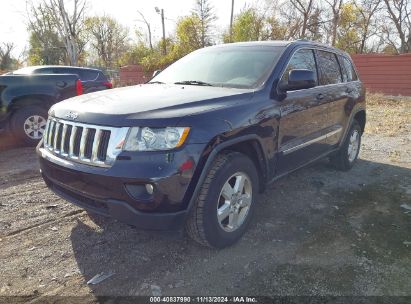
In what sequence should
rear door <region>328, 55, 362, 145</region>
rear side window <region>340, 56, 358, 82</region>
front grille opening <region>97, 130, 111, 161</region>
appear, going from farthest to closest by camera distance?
rear side window <region>340, 56, 358, 82</region>, rear door <region>328, 55, 362, 145</region>, front grille opening <region>97, 130, 111, 161</region>

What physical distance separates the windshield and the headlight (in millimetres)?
1199

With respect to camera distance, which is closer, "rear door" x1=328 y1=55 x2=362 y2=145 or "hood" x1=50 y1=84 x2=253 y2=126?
"hood" x1=50 y1=84 x2=253 y2=126

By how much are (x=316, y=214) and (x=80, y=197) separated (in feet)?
8.15

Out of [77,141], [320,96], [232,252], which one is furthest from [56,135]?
[320,96]

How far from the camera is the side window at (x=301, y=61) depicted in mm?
3723

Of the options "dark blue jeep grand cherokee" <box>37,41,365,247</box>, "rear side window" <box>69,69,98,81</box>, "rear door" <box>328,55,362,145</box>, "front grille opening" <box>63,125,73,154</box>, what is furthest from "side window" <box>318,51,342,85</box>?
"rear side window" <box>69,69,98,81</box>

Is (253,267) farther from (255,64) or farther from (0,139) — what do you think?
(0,139)

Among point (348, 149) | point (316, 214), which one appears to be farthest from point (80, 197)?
point (348, 149)

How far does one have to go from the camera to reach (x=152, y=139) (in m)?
2.55

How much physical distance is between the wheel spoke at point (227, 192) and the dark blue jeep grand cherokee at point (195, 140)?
1 centimetres

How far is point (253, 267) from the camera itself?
290cm

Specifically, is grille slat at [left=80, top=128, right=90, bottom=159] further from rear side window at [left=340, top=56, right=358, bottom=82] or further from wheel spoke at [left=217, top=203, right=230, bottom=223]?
rear side window at [left=340, top=56, right=358, bottom=82]

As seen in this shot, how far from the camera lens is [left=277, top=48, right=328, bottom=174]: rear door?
3.61 m

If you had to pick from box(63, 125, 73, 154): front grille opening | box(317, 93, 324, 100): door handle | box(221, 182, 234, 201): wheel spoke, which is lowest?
box(221, 182, 234, 201): wheel spoke
